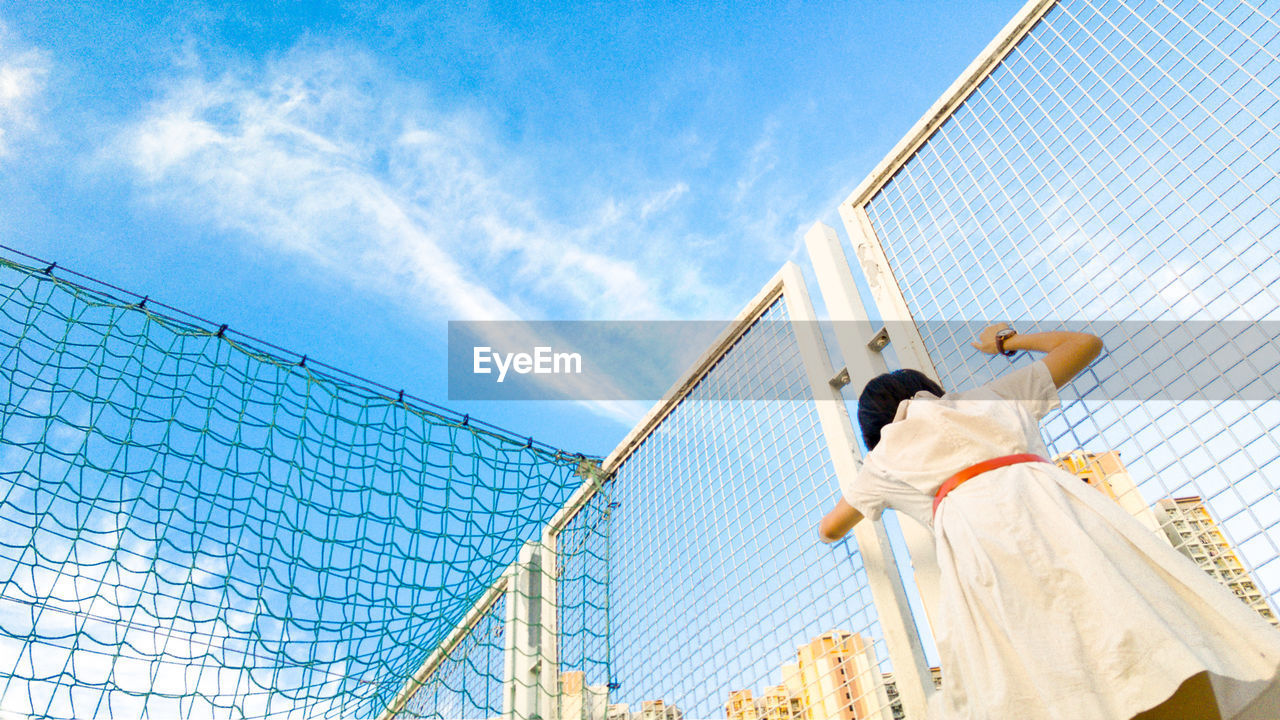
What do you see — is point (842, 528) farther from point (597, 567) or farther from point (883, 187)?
point (597, 567)

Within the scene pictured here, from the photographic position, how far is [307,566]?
2.36m

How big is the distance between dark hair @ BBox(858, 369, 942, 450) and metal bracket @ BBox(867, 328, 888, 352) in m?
0.48

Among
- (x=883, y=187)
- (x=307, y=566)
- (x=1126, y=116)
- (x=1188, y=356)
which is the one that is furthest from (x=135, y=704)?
(x=1126, y=116)

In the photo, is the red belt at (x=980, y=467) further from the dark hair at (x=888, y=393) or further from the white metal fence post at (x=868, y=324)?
the white metal fence post at (x=868, y=324)

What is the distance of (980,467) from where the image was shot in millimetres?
1021

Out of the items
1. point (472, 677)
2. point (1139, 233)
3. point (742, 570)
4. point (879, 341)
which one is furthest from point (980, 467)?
point (472, 677)

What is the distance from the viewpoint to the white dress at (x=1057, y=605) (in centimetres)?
75

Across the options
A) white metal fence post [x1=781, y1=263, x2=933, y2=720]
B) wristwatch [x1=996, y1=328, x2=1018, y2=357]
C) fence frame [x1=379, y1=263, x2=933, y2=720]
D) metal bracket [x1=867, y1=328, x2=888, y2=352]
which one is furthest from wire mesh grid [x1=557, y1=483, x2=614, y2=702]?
wristwatch [x1=996, y1=328, x2=1018, y2=357]

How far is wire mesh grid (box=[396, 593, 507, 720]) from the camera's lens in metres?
2.85

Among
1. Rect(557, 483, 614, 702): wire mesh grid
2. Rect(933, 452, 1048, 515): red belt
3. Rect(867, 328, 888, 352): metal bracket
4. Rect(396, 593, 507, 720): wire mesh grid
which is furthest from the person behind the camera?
Rect(396, 593, 507, 720): wire mesh grid

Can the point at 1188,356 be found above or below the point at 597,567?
below

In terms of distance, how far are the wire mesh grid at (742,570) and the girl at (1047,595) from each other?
55cm

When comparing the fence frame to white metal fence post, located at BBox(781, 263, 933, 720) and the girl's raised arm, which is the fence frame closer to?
white metal fence post, located at BBox(781, 263, 933, 720)

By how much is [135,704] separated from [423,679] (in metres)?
1.31
